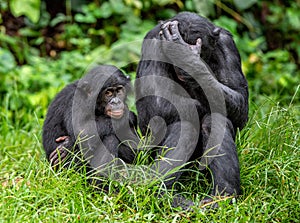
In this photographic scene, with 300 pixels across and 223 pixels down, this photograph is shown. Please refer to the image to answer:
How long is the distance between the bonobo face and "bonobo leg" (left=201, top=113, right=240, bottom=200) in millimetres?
832

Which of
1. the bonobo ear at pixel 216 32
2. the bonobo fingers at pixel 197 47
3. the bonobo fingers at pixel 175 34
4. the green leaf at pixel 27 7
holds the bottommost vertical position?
the green leaf at pixel 27 7

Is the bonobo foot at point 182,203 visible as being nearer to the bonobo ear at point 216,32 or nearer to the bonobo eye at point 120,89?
the bonobo eye at point 120,89

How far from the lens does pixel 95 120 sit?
15.4 feet

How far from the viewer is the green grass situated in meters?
3.89

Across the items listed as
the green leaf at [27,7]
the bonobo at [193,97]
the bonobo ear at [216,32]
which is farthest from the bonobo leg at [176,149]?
the green leaf at [27,7]

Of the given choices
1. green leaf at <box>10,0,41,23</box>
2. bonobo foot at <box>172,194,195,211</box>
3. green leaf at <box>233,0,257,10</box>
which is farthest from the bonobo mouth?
green leaf at <box>233,0,257,10</box>

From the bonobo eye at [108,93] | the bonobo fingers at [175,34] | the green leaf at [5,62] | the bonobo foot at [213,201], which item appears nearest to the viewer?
the bonobo foot at [213,201]

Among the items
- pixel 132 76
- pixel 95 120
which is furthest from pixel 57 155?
pixel 132 76

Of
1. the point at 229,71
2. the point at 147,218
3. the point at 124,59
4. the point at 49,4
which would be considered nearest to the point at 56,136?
the point at 147,218

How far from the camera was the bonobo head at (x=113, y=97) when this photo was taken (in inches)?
185

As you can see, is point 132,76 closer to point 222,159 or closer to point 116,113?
point 116,113

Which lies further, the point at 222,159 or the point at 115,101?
the point at 115,101

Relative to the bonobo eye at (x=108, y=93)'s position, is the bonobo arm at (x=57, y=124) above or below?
below

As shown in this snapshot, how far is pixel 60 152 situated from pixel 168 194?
3.72 ft
